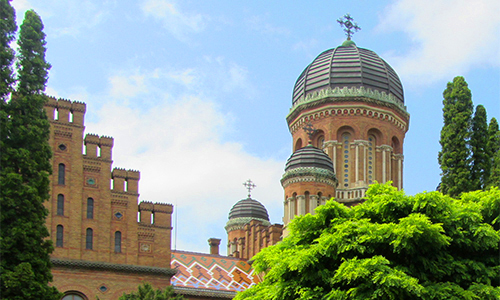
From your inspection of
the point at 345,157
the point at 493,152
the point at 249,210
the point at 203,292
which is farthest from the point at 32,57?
the point at 249,210

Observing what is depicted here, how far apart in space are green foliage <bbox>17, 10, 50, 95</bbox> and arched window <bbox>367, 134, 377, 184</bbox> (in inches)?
1139

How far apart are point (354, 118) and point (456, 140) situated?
19.6m

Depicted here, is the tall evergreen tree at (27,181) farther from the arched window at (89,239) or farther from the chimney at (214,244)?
the chimney at (214,244)

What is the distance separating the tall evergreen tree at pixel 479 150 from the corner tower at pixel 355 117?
56.9 feet

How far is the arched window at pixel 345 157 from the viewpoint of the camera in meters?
51.4

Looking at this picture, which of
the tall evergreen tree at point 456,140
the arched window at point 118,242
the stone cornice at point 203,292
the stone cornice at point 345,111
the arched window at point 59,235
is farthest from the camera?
the stone cornice at point 345,111

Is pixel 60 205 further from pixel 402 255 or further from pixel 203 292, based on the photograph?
pixel 402 255

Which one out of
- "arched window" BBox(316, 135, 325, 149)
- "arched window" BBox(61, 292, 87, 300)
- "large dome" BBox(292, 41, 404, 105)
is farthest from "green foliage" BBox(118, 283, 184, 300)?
"large dome" BBox(292, 41, 404, 105)

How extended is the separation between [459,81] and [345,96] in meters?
18.8

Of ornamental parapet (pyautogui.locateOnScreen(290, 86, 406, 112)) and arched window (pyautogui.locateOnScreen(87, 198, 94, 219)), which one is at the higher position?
ornamental parapet (pyautogui.locateOnScreen(290, 86, 406, 112))

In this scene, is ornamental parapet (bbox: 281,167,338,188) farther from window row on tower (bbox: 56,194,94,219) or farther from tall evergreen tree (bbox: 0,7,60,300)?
tall evergreen tree (bbox: 0,7,60,300)

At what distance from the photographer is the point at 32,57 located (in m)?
27.8

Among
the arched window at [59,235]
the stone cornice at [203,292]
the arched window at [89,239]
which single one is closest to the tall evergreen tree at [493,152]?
the stone cornice at [203,292]

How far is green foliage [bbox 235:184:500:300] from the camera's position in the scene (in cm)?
2042
